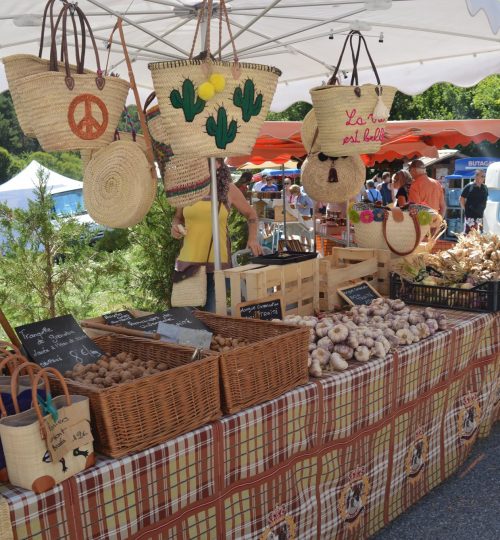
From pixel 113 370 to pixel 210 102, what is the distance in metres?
0.94

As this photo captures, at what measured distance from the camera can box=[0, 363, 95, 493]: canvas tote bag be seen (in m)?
1.49

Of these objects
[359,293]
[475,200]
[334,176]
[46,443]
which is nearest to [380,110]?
[334,176]

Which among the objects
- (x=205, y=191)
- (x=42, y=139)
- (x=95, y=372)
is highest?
(x=42, y=139)

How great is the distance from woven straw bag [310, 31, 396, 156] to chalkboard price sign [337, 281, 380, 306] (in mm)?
721

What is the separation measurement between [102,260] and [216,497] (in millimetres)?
4002

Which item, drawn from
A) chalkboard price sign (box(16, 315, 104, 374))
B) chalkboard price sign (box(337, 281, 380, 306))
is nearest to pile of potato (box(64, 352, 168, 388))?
chalkboard price sign (box(16, 315, 104, 374))

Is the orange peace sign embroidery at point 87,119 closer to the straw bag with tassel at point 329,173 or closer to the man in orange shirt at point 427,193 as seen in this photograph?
the straw bag with tassel at point 329,173

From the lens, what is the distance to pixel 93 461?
5.40 ft

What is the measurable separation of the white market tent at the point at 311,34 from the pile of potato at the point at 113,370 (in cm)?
176

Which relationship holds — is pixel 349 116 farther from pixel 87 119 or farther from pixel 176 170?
pixel 87 119

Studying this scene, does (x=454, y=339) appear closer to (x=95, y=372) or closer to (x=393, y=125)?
(x=95, y=372)

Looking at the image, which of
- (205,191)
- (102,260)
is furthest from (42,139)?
(102,260)

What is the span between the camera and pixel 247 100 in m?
2.20

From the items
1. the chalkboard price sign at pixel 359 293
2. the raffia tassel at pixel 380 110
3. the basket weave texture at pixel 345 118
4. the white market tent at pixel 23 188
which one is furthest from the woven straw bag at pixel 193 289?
the white market tent at pixel 23 188
